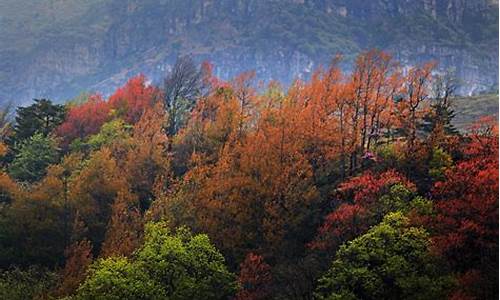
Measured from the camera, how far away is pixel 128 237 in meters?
46.2

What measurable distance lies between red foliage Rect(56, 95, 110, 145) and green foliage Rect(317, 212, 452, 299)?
53265mm

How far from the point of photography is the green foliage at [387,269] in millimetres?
30562

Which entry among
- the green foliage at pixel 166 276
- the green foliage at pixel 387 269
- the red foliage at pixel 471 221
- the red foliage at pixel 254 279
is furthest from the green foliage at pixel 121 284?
the red foliage at pixel 471 221

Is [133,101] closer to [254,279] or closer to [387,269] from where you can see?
[254,279]

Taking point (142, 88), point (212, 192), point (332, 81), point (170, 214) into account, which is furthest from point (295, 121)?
point (142, 88)

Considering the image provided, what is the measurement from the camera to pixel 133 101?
8406 cm

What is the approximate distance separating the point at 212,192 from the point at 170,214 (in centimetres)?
433

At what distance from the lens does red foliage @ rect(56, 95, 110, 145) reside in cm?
7706

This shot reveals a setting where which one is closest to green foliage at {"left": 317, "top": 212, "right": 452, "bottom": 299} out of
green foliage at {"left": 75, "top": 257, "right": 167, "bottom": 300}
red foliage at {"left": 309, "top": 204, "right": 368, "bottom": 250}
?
red foliage at {"left": 309, "top": 204, "right": 368, "bottom": 250}

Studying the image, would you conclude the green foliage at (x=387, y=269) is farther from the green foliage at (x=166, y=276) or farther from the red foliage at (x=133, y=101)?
the red foliage at (x=133, y=101)

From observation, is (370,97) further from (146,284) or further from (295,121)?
(146,284)

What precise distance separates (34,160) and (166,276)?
32521mm

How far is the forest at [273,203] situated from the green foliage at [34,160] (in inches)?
6.8

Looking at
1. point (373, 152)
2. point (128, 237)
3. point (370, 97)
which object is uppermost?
point (370, 97)
